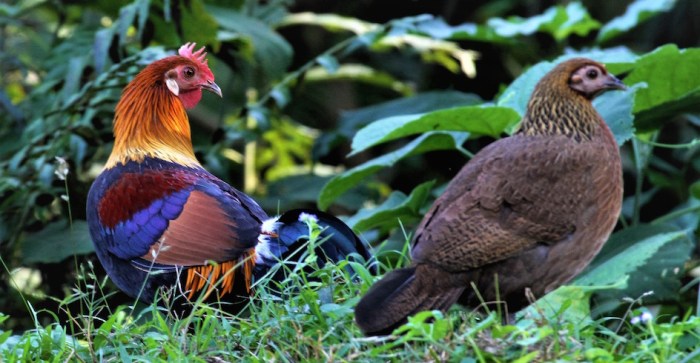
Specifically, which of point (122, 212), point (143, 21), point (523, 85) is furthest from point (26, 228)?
point (523, 85)

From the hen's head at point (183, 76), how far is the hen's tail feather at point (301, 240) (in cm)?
62

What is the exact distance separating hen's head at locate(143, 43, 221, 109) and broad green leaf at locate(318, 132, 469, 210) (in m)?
0.76

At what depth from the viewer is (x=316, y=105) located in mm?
8352

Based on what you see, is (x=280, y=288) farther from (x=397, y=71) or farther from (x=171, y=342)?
(x=397, y=71)

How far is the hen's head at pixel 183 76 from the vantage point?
4316mm

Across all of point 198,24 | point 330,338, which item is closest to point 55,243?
point 198,24

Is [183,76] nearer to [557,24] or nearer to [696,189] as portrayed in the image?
[696,189]

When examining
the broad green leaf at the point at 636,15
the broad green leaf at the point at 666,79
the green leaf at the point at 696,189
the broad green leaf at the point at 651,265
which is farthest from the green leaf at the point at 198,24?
the green leaf at the point at 696,189

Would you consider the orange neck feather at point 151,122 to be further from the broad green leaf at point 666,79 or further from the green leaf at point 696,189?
the green leaf at point 696,189

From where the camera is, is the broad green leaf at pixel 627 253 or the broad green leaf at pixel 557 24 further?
the broad green leaf at pixel 557 24

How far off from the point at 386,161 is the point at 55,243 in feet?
6.10

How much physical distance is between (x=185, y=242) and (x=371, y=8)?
5359 millimetres

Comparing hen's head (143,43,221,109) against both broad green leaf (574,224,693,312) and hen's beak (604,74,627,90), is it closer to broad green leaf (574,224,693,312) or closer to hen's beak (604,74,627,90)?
hen's beak (604,74,627,90)

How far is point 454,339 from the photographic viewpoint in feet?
10.1
